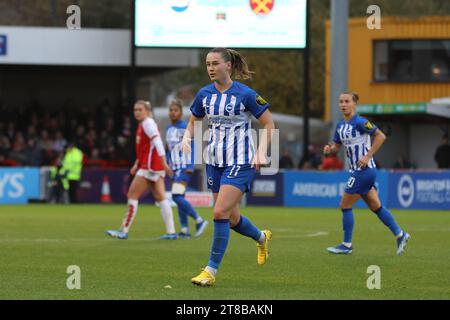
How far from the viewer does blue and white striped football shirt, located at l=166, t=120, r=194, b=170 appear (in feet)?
60.9

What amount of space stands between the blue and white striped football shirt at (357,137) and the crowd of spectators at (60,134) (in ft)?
71.9

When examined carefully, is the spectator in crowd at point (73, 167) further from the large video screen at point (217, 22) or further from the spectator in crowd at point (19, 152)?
the large video screen at point (217, 22)

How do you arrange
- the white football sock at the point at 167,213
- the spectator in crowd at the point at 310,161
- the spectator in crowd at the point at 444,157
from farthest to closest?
the spectator in crowd at the point at 310,161 → the spectator in crowd at the point at 444,157 → the white football sock at the point at 167,213

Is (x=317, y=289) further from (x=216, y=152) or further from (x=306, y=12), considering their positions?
(x=306, y=12)

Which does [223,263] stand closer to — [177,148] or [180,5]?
[177,148]

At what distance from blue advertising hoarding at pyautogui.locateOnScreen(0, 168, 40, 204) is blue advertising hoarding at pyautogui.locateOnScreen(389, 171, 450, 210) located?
10.4m

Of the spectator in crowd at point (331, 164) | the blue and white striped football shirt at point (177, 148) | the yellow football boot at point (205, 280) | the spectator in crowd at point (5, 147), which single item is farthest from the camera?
the spectator in crowd at point (5, 147)

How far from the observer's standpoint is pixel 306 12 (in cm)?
3481

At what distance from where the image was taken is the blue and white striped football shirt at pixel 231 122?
11.1m

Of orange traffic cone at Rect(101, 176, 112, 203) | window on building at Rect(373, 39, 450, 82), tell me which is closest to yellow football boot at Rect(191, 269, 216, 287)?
orange traffic cone at Rect(101, 176, 112, 203)

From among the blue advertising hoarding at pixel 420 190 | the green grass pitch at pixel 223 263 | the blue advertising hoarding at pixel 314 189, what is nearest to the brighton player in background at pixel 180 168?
the green grass pitch at pixel 223 263

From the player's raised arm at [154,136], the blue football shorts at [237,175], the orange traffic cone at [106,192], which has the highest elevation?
the player's raised arm at [154,136]

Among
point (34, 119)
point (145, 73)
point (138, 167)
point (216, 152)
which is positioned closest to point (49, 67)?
point (34, 119)
